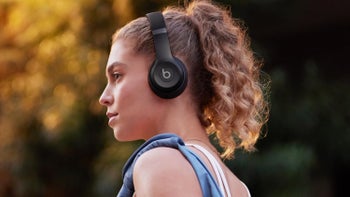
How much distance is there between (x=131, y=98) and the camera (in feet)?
5.05

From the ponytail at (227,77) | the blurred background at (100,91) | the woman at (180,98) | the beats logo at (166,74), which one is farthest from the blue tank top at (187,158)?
the blurred background at (100,91)

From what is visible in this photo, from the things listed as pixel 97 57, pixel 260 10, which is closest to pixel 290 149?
pixel 260 10

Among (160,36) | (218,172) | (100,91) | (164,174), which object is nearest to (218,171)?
(218,172)

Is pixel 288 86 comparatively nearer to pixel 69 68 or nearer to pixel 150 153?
pixel 69 68

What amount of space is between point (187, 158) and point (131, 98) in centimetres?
18

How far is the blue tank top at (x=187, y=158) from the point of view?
142 cm

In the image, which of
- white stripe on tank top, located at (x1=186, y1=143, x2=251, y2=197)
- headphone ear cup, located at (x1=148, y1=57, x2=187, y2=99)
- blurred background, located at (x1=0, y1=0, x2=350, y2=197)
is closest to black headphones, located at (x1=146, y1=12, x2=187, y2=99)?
headphone ear cup, located at (x1=148, y1=57, x2=187, y2=99)

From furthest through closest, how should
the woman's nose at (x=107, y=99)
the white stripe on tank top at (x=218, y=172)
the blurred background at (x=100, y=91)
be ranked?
the blurred background at (x=100, y=91) → the woman's nose at (x=107, y=99) → the white stripe on tank top at (x=218, y=172)

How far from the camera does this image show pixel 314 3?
632 cm

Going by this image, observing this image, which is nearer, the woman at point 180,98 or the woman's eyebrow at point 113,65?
the woman at point 180,98

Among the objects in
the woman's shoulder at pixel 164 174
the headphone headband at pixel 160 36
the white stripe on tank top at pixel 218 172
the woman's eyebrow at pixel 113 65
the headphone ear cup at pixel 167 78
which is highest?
the headphone headband at pixel 160 36

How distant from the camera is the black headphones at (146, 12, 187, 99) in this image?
1.52 m

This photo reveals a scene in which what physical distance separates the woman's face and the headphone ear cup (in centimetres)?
2

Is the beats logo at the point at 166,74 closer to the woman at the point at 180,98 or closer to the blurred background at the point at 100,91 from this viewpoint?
the woman at the point at 180,98
